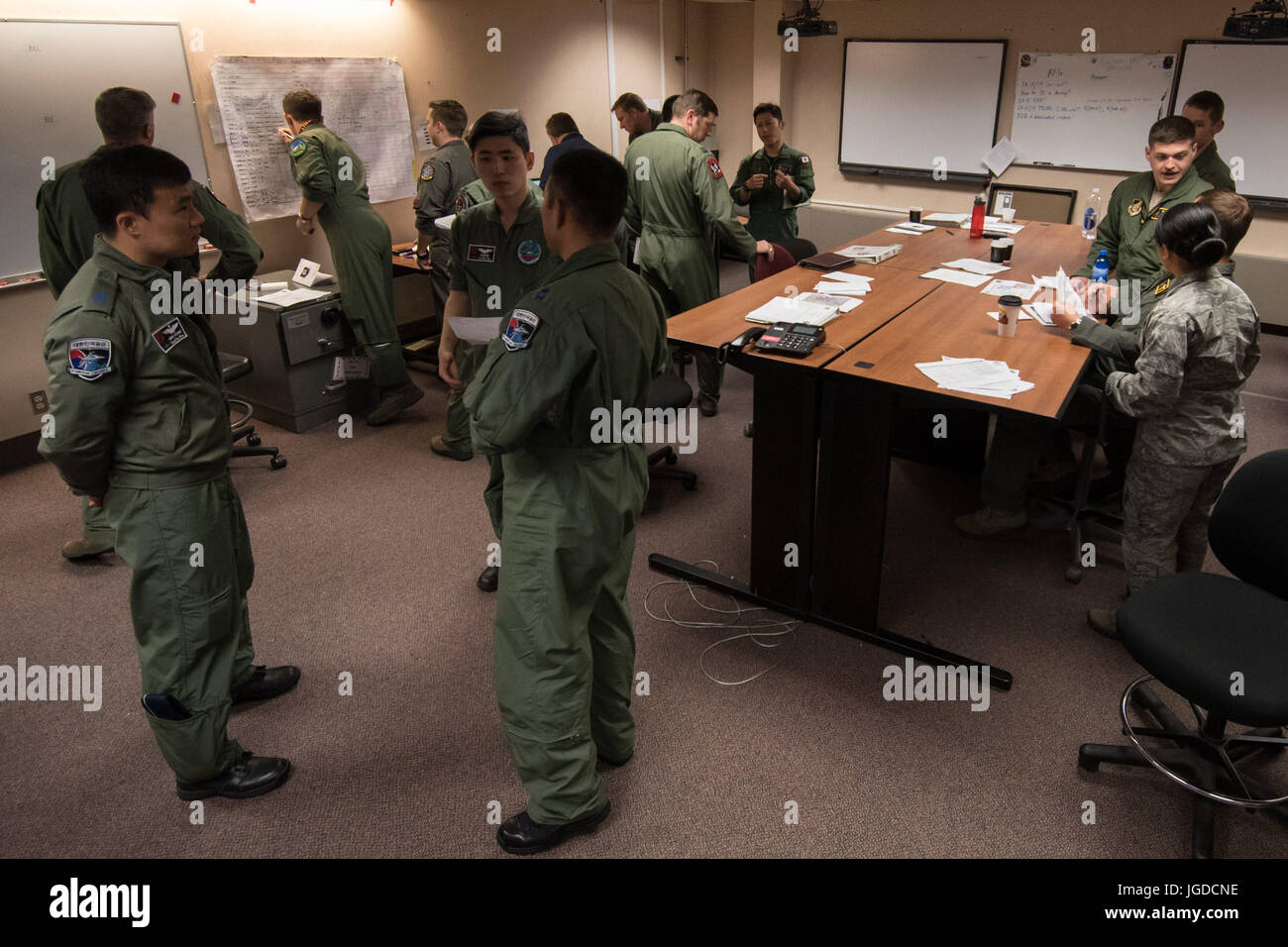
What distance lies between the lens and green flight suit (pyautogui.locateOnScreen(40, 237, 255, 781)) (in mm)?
1740

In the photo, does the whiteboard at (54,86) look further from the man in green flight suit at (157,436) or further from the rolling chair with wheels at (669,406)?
the rolling chair with wheels at (669,406)

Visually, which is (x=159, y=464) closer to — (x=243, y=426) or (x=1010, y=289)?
(x=243, y=426)

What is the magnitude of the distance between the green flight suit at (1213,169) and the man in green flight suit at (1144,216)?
58 cm

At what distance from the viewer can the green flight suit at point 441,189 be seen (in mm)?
4273

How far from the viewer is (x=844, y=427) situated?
2564mm

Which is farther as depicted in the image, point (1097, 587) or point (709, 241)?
point (709, 241)

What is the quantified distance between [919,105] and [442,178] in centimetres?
405

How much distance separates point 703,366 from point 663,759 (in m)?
2.71

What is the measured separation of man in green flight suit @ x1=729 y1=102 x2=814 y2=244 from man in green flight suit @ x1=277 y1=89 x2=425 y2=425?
219 centimetres

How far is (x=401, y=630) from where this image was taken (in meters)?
2.86
